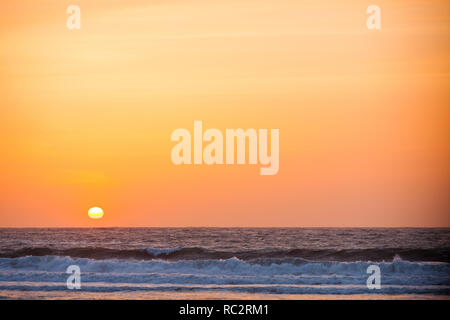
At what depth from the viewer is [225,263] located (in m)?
12.9

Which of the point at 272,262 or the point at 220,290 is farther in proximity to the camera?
the point at 272,262

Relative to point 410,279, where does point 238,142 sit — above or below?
above

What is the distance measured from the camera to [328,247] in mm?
15562

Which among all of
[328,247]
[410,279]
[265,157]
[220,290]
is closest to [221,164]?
[265,157]

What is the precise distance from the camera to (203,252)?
589 inches

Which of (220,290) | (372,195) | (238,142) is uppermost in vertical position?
(238,142)

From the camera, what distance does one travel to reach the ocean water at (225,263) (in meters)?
10.2

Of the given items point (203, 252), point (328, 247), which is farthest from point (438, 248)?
point (203, 252)

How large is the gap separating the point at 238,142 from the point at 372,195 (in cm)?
279

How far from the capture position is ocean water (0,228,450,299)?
33.6ft

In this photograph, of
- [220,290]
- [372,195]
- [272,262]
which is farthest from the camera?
[272,262]
